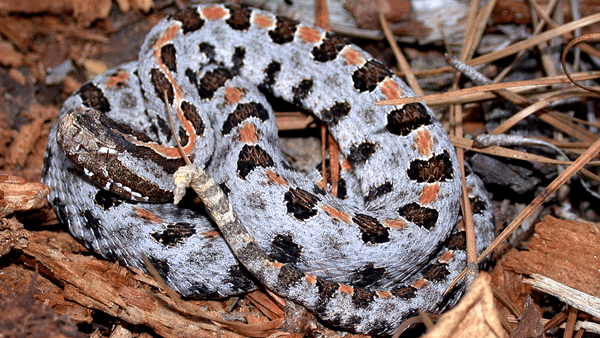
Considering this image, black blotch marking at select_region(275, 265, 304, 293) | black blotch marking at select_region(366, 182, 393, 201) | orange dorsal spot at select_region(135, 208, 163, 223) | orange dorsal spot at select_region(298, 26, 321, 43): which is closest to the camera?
black blotch marking at select_region(275, 265, 304, 293)

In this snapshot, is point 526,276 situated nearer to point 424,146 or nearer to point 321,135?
point 424,146

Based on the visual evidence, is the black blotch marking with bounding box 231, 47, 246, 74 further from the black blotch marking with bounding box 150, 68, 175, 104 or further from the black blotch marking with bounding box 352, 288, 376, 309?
the black blotch marking with bounding box 352, 288, 376, 309

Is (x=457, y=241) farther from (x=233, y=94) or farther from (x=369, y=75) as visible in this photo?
(x=233, y=94)

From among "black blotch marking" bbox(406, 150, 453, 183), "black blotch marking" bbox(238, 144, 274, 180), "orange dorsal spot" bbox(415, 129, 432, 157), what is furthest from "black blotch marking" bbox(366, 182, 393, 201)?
"black blotch marking" bbox(238, 144, 274, 180)

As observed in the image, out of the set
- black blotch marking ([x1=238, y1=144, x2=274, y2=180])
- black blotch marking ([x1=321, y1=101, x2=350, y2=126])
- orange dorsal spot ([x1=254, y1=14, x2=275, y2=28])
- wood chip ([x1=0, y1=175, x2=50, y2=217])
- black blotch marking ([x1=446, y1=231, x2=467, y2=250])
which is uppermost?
orange dorsal spot ([x1=254, y1=14, x2=275, y2=28])

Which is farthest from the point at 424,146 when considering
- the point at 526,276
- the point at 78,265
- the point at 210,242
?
the point at 78,265

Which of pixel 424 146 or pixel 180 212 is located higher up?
pixel 424 146
